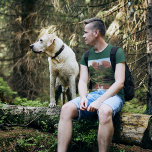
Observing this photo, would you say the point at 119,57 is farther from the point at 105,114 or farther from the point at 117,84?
the point at 105,114

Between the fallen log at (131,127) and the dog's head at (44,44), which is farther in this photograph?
the dog's head at (44,44)

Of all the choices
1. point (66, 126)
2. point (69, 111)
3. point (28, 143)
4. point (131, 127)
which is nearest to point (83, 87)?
point (69, 111)

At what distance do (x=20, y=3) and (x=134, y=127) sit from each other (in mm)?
9437

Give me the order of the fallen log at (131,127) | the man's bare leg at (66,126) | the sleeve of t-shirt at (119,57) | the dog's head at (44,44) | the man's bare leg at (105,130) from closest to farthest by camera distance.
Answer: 1. the man's bare leg at (105,130)
2. the man's bare leg at (66,126)
3. the sleeve of t-shirt at (119,57)
4. the fallen log at (131,127)
5. the dog's head at (44,44)

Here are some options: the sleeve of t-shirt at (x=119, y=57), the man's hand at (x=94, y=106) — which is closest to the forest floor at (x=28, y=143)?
the man's hand at (x=94, y=106)

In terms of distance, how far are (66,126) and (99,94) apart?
30.9 inches

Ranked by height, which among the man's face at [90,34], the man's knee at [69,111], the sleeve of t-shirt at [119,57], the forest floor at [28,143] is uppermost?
the man's face at [90,34]

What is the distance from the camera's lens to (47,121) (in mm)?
4121

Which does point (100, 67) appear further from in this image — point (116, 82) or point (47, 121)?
point (47, 121)

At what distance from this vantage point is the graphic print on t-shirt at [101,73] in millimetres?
3322

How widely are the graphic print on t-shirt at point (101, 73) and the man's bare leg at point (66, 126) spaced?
24.0 inches

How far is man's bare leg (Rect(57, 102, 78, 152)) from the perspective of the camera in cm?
286

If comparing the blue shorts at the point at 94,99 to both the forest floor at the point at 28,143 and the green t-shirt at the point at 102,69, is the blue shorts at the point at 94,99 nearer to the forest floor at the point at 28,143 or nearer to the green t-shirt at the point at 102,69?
the green t-shirt at the point at 102,69

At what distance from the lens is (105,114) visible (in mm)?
2750
